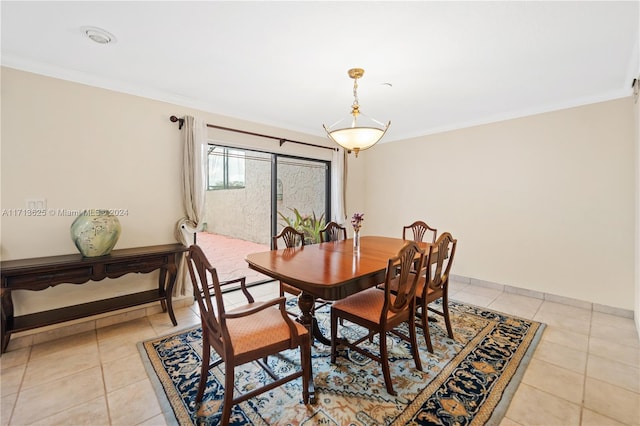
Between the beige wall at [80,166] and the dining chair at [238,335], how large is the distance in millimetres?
1808

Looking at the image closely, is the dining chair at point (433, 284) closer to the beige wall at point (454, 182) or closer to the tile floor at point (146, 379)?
the tile floor at point (146, 379)

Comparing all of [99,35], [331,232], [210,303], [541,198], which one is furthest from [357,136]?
[541,198]

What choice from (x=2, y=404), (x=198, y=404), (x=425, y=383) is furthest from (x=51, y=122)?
(x=425, y=383)

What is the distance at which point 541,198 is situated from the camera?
3420 millimetres

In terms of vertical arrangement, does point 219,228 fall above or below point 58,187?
below

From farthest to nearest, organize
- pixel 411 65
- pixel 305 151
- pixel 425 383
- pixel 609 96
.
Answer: pixel 305 151 → pixel 609 96 → pixel 411 65 → pixel 425 383

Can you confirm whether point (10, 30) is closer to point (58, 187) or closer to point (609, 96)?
point (58, 187)

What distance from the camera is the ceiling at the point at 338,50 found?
67.8 inches

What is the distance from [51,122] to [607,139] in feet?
18.5

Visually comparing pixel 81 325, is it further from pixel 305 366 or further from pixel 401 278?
pixel 401 278

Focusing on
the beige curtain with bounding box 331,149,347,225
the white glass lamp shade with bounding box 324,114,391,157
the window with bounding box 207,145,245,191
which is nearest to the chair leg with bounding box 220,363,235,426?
the white glass lamp shade with bounding box 324,114,391,157

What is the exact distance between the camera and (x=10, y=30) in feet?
6.34

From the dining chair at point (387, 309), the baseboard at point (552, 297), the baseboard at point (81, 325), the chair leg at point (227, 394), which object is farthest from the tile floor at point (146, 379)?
the dining chair at point (387, 309)

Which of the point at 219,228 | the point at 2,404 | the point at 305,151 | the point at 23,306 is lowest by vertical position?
the point at 2,404
